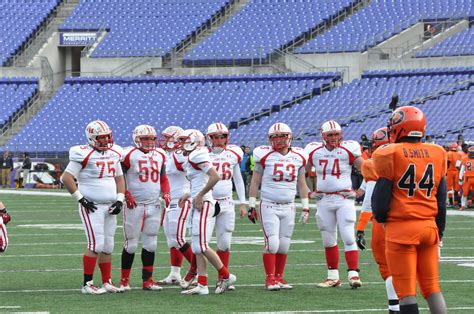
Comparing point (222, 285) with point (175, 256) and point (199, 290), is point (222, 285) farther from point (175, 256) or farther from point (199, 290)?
point (175, 256)

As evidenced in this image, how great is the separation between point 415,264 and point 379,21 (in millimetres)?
31903

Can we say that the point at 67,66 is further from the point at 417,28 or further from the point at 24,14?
the point at 417,28

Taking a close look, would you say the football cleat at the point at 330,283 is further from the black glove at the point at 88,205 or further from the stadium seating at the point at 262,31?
the stadium seating at the point at 262,31

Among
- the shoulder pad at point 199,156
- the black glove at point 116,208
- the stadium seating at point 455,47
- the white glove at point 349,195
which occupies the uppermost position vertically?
the stadium seating at point 455,47

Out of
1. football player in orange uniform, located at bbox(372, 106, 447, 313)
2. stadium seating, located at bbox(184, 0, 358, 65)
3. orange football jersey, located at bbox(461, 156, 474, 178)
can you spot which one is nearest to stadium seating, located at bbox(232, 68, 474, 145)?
stadium seating, located at bbox(184, 0, 358, 65)

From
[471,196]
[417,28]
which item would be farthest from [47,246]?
[417,28]

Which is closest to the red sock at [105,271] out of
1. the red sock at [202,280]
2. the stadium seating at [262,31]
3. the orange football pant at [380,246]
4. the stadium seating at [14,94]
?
the red sock at [202,280]

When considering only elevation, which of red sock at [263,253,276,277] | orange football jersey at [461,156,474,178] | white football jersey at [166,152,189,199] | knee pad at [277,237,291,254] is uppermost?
white football jersey at [166,152,189,199]

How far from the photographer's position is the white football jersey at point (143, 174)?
11859 millimetres

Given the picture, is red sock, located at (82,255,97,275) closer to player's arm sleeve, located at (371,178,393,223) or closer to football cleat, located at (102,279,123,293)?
football cleat, located at (102,279,123,293)

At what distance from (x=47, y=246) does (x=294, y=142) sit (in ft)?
57.4

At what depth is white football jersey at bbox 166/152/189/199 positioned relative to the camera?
12227 mm

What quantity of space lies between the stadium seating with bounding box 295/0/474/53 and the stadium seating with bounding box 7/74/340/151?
5.65 ft

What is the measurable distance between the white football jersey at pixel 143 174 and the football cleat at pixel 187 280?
2.87 feet
